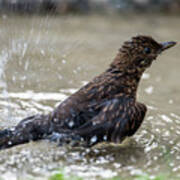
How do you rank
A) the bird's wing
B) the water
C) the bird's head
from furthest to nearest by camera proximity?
the bird's head
the bird's wing
the water

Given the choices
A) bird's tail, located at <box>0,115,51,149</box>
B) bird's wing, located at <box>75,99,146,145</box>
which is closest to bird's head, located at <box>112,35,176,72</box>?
bird's wing, located at <box>75,99,146,145</box>

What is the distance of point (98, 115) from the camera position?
4742 millimetres

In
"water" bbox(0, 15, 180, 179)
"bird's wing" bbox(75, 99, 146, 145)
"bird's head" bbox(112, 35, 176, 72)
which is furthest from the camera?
"bird's head" bbox(112, 35, 176, 72)

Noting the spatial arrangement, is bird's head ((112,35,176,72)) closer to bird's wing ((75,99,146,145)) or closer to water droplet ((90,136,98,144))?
bird's wing ((75,99,146,145))

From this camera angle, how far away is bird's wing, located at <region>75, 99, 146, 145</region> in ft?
15.3

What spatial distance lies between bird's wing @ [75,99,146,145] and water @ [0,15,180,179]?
22 cm

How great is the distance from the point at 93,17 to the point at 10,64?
4.40 metres

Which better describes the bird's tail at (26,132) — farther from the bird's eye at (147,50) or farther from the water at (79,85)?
the bird's eye at (147,50)

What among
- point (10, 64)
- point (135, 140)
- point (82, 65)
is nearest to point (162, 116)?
point (135, 140)

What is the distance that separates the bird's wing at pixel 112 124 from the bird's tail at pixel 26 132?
0.38 meters

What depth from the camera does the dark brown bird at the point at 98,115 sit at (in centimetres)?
470

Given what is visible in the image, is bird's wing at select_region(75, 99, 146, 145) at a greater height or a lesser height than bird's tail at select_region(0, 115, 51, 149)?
greater

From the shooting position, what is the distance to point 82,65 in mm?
7898

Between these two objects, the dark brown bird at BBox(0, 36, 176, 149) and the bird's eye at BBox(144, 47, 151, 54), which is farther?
the bird's eye at BBox(144, 47, 151, 54)
